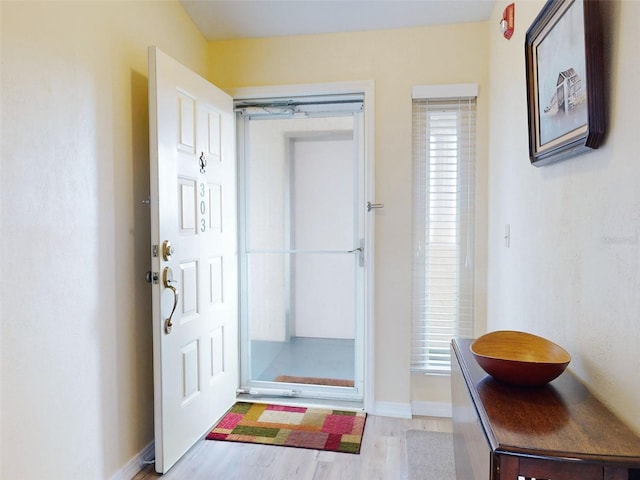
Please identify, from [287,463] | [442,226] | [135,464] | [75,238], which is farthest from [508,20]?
[135,464]

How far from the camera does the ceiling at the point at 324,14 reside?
93.8 inches

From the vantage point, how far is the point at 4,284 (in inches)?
52.7

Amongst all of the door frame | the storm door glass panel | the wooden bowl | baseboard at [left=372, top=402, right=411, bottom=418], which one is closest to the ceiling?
the door frame

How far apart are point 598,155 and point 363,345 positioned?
1.95m

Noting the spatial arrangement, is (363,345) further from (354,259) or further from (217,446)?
(217,446)

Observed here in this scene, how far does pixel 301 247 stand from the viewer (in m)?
2.91

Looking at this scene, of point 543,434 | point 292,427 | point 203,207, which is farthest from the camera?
point 292,427

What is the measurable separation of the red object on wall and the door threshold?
90.5 inches

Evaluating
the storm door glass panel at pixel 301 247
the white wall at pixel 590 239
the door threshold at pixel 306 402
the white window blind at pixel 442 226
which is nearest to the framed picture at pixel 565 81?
the white wall at pixel 590 239

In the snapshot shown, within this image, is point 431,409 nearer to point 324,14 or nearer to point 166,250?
point 166,250

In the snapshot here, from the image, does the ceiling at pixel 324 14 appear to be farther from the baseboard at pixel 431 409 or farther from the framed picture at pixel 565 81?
the baseboard at pixel 431 409

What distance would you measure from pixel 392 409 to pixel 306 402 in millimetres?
578

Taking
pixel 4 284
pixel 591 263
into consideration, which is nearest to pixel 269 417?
pixel 4 284

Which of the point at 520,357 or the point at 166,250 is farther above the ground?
the point at 166,250
